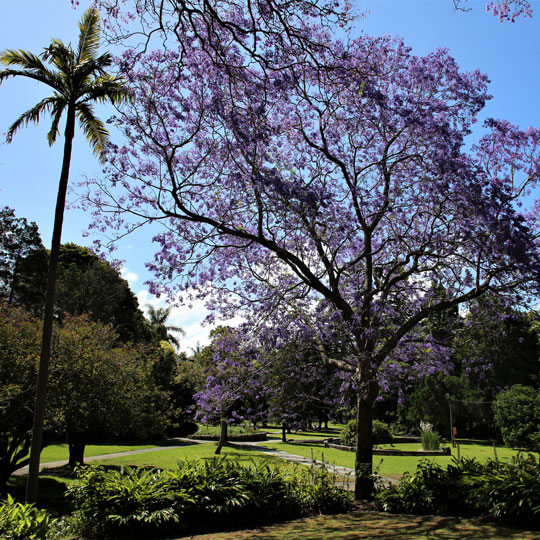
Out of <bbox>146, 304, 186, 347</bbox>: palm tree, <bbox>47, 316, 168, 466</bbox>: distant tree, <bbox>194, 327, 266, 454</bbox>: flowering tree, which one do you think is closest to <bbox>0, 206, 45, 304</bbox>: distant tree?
<bbox>146, 304, 186, 347</bbox>: palm tree

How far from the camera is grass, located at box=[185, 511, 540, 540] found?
282 inches

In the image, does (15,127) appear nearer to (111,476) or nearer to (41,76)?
(41,76)

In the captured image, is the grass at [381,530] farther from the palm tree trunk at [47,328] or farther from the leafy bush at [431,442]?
the leafy bush at [431,442]

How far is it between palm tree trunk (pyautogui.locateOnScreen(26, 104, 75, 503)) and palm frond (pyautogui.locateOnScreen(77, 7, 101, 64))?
3.61 feet

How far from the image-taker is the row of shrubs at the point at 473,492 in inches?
307

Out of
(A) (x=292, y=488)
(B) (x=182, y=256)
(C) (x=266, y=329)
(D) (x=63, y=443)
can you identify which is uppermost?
(B) (x=182, y=256)

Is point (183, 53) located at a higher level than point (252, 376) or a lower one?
A: higher

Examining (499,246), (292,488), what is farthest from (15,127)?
(499,246)

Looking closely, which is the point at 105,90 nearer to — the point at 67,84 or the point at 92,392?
the point at 67,84

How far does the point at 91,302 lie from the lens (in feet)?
119

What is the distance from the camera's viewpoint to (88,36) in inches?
405

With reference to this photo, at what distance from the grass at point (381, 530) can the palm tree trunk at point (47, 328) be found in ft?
11.7

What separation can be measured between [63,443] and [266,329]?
23.4 m

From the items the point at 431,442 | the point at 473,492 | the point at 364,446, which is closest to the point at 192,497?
the point at 364,446
